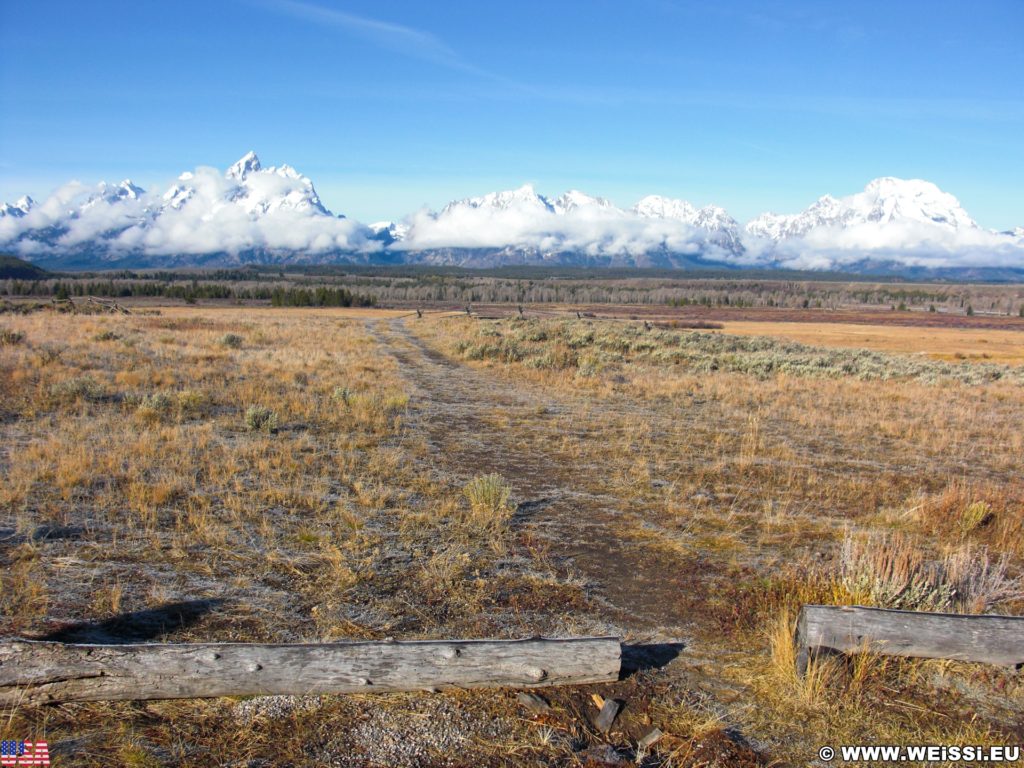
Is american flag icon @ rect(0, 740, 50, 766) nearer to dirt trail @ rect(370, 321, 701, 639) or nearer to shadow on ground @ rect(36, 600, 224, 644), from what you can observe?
shadow on ground @ rect(36, 600, 224, 644)

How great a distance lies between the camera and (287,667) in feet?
14.2

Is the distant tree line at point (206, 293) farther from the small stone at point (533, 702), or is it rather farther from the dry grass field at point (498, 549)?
the small stone at point (533, 702)

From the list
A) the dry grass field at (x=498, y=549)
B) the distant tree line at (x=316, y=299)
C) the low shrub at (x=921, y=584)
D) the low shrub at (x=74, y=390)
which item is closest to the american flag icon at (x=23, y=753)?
the dry grass field at (x=498, y=549)

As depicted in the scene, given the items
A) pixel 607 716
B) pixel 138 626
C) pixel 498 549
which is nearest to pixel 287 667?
pixel 138 626

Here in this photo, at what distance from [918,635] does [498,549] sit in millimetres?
3983

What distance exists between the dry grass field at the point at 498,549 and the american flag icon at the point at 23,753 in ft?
0.25

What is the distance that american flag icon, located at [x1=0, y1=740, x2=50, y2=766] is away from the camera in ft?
11.9

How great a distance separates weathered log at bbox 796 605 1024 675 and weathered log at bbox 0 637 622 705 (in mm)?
1690

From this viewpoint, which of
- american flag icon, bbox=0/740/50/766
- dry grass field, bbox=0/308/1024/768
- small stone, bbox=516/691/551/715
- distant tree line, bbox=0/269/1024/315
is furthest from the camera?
distant tree line, bbox=0/269/1024/315

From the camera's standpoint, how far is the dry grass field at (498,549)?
423 centimetres

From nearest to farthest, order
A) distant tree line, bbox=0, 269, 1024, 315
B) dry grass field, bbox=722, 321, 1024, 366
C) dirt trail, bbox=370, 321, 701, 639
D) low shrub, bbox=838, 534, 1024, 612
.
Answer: low shrub, bbox=838, 534, 1024, 612, dirt trail, bbox=370, 321, 701, 639, dry grass field, bbox=722, 321, 1024, 366, distant tree line, bbox=0, 269, 1024, 315

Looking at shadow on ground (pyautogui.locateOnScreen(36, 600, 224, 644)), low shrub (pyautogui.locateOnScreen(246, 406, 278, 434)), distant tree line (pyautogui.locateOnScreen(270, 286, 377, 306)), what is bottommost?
shadow on ground (pyautogui.locateOnScreen(36, 600, 224, 644))

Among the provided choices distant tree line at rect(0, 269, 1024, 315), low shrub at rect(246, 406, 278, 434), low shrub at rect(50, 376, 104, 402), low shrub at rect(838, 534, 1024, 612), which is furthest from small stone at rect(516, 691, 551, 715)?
distant tree line at rect(0, 269, 1024, 315)

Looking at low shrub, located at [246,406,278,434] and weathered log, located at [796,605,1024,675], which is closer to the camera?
weathered log, located at [796,605,1024,675]
